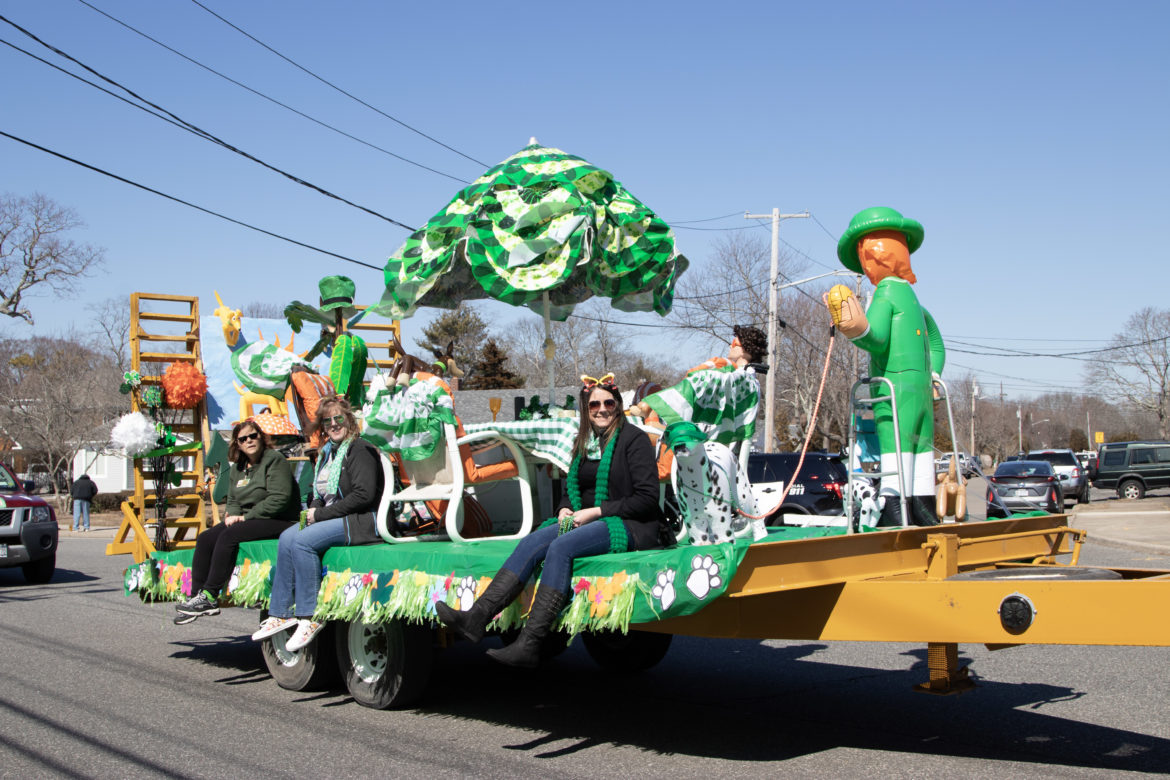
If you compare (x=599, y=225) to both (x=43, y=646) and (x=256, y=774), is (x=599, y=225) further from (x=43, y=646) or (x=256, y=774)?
(x=43, y=646)

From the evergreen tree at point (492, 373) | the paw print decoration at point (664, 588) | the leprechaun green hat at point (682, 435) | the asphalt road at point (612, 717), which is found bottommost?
the asphalt road at point (612, 717)

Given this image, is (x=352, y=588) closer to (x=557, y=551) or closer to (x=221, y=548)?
(x=221, y=548)

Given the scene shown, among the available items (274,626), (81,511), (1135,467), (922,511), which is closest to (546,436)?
(274,626)

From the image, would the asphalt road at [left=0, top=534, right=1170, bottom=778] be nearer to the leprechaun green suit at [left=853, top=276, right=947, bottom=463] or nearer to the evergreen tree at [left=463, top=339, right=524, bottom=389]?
the leprechaun green suit at [left=853, top=276, right=947, bottom=463]

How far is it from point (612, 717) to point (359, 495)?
2.00m

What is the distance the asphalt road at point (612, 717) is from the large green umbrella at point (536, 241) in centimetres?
273

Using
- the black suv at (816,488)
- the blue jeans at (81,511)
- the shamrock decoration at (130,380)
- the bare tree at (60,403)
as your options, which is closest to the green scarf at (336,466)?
the shamrock decoration at (130,380)

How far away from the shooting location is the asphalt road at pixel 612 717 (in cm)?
488

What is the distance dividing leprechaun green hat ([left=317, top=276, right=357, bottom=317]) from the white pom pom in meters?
1.86

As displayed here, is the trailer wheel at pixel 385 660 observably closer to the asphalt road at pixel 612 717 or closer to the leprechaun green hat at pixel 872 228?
the asphalt road at pixel 612 717

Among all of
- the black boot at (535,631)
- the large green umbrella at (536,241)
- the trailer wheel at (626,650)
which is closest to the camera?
the black boot at (535,631)

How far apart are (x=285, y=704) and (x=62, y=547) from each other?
58.3 ft

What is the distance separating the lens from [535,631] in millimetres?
4594

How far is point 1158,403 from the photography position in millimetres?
67312
